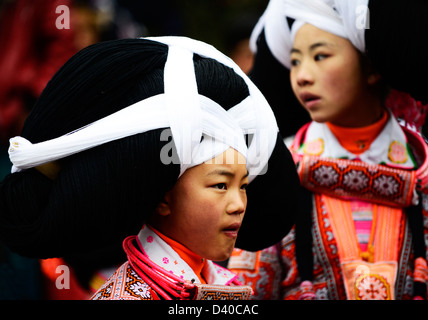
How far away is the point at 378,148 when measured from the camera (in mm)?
2943

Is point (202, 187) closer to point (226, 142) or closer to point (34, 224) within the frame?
point (226, 142)

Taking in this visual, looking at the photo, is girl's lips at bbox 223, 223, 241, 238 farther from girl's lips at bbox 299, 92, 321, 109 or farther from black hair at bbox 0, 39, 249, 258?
girl's lips at bbox 299, 92, 321, 109

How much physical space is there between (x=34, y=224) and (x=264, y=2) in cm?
504

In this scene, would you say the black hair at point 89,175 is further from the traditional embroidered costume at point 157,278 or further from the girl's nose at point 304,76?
the girl's nose at point 304,76

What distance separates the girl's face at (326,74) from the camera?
111 inches

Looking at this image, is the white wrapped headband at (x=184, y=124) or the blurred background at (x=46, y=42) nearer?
the white wrapped headband at (x=184, y=124)

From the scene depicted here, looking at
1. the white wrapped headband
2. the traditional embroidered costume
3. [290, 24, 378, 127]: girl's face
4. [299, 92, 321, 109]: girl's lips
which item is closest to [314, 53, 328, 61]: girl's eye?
[290, 24, 378, 127]: girl's face

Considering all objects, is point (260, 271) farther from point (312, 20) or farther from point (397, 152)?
point (312, 20)

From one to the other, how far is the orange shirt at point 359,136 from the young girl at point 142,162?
0.83 metres

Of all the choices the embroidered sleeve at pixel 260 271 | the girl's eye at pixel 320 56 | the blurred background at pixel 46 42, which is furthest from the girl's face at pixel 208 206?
the blurred background at pixel 46 42

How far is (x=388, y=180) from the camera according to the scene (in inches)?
111

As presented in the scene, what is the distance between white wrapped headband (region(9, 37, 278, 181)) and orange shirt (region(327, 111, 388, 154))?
0.83 m
